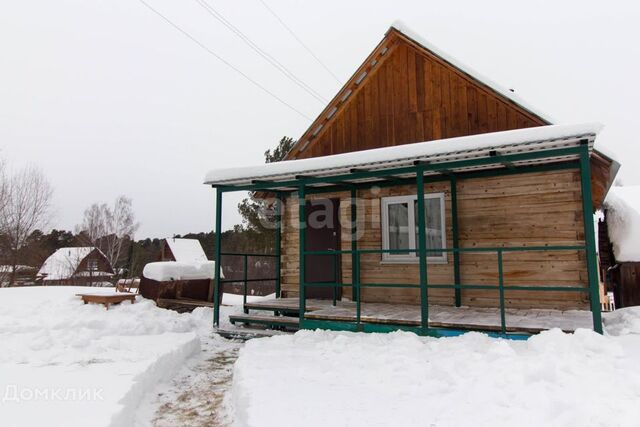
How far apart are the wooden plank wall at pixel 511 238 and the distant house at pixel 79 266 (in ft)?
93.5

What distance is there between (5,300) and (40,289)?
1.95 metres

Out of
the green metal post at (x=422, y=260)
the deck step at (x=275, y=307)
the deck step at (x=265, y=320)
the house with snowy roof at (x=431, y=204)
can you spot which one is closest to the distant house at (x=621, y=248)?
the house with snowy roof at (x=431, y=204)

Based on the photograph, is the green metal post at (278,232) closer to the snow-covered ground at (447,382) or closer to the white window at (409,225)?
the white window at (409,225)

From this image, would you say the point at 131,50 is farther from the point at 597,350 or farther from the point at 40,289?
the point at 597,350

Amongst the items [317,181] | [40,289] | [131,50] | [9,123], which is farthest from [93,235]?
[317,181]

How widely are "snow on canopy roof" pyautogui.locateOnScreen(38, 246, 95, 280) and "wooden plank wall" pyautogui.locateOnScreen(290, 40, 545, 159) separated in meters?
29.9

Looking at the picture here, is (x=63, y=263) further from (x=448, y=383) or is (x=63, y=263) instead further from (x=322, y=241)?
(x=448, y=383)

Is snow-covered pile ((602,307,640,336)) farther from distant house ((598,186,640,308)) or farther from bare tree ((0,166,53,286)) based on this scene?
bare tree ((0,166,53,286))

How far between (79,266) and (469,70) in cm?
3140

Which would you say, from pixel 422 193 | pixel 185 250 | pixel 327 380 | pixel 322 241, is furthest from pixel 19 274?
pixel 327 380

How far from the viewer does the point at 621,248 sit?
393 inches

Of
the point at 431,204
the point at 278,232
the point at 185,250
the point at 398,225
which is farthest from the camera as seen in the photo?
the point at 185,250

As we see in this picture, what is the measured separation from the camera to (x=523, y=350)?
207 inches

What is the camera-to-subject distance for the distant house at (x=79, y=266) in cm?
3266
